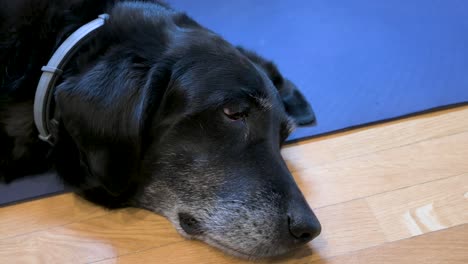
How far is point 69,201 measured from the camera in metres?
1.79

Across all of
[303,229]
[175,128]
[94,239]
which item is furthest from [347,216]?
[94,239]

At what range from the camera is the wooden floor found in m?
1.65

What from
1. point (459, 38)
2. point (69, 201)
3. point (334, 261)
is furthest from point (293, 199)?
point (459, 38)

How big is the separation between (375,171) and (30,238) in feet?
4.48

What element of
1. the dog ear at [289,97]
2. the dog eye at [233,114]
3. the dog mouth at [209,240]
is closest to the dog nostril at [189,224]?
the dog mouth at [209,240]

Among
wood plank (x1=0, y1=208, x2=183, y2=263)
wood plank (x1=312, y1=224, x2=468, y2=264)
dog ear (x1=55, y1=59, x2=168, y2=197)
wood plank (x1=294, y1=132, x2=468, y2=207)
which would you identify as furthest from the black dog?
wood plank (x1=294, y1=132, x2=468, y2=207)

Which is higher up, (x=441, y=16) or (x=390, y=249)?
(x=441, y=16)

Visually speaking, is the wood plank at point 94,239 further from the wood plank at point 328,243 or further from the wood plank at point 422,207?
the wood plank at point 422,207

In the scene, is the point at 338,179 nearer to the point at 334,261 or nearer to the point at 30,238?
the point at 334,261

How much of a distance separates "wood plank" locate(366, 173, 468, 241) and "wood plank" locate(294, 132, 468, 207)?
1.4 inches

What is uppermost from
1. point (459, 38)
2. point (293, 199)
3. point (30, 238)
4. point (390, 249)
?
point (459, 38)

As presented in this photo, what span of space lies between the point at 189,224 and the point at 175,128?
0.35 m

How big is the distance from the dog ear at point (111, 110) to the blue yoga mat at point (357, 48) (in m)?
0.85

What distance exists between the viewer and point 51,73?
1.58 m
